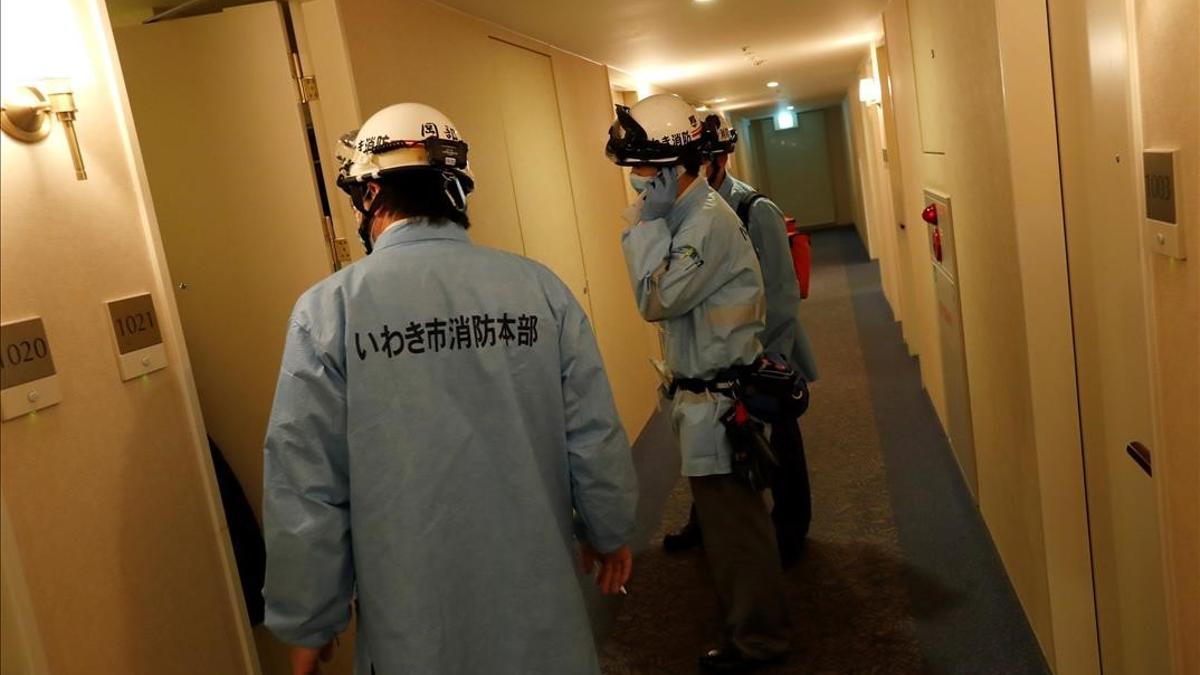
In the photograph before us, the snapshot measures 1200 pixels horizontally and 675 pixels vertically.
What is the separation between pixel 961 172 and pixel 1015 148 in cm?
91

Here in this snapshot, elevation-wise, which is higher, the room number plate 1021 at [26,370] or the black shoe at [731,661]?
the room number plate 1021 at [26,370]

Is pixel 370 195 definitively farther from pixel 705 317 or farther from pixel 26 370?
pixel 705 317

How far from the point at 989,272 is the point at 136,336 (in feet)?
7.32

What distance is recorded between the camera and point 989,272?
279cm

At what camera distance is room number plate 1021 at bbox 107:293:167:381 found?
1.64m

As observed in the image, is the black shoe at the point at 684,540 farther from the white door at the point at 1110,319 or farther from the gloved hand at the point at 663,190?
the white door at the point at 1110,319

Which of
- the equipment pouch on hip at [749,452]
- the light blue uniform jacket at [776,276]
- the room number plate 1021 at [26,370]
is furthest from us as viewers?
the light blue uniform jacket at [776,276]

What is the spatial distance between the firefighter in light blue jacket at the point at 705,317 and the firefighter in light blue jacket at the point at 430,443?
0.84 metres

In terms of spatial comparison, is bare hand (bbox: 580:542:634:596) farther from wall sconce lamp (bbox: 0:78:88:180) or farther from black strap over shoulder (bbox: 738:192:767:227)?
black strap over shoulder (bbox: 738:192:767:227)

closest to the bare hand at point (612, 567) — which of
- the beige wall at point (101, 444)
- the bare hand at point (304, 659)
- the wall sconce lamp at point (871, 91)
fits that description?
the bare hand at point (304, 659)

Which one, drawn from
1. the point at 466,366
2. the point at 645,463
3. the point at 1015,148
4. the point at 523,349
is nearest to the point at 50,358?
the point at 466,366

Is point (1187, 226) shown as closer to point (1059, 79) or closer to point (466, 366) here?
point (1059, 79)

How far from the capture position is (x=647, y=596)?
3.52m

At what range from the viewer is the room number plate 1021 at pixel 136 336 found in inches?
64.7
